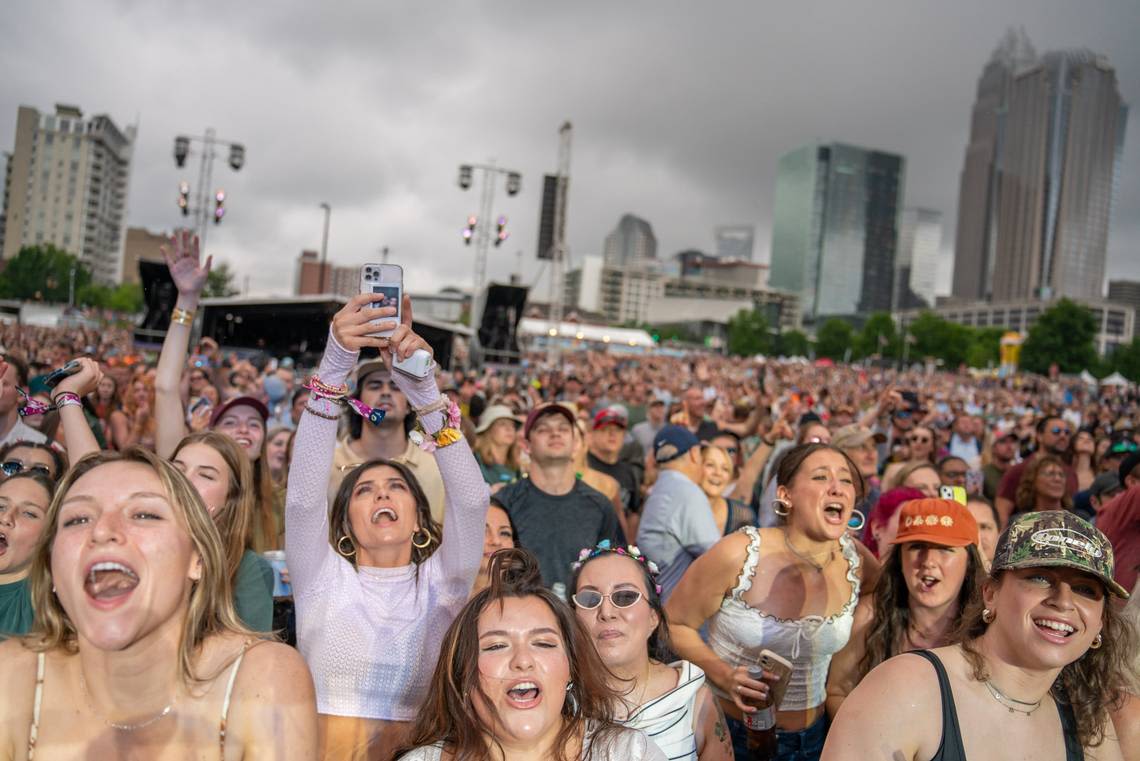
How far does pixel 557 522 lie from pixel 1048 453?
516 centimetres

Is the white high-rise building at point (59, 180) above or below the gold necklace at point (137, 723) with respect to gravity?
above

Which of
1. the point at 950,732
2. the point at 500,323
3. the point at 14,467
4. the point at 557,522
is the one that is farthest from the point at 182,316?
the point at 500,323

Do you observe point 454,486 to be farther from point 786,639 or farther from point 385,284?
point 786,639

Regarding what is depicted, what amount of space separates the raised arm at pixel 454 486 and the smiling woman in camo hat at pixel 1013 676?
4.39 feet

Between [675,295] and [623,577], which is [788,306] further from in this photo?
[623,577]

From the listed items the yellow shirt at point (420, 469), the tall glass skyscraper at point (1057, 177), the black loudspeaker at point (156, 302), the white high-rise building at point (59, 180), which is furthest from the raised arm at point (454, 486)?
the tall glass skyscraper at point (1057, 177)

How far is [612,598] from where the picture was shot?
2.86 meters

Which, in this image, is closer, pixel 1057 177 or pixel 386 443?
pixel 386 443

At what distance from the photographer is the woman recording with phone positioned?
326 cm

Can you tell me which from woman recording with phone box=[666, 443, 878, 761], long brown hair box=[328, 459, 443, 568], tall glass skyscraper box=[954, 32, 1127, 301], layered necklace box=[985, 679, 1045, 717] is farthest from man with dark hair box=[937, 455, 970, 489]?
tall glass skyscraper box=[954, 32, 1127, 301]

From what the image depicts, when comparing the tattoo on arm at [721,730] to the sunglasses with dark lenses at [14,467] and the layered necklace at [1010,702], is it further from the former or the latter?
the sunglasses with dark lenses at [14,467]

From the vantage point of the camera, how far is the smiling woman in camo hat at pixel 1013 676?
2049 millimetres

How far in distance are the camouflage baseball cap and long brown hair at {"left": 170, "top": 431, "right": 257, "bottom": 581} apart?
2.69m

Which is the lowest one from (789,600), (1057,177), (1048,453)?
(789,600)
